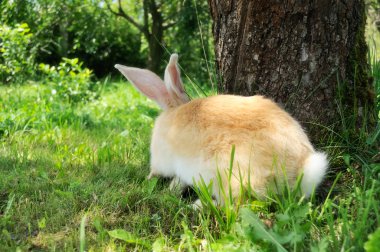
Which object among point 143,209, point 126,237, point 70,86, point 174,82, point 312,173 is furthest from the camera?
point 70,86

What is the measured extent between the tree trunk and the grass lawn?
0.28 m

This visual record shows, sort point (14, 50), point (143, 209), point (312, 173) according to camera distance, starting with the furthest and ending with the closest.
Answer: point (14, 50) < point (143, 209) < point (312, 173)

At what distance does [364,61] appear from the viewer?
262 cm

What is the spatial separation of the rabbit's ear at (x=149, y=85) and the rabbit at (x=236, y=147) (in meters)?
0.22

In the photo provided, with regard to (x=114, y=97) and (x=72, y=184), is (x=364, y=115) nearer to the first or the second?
(x=72, y=184)

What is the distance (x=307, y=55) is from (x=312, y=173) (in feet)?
2.85

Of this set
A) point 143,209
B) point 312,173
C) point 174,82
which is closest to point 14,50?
point 174,82

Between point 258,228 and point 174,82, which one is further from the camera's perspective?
point 174,82

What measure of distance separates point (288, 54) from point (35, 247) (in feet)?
5.85

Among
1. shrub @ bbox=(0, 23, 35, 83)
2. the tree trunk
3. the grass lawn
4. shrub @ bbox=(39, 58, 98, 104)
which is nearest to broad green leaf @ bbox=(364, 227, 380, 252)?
the grass lawn

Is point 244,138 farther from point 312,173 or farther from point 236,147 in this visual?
point 312,173

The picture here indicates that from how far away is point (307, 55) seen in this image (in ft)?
8.18

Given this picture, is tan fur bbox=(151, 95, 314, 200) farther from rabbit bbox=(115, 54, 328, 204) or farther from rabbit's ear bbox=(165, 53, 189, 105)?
rabbit's ear bbox=(165, 53, 189, 105)

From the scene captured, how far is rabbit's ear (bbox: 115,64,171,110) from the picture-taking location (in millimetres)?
2613
